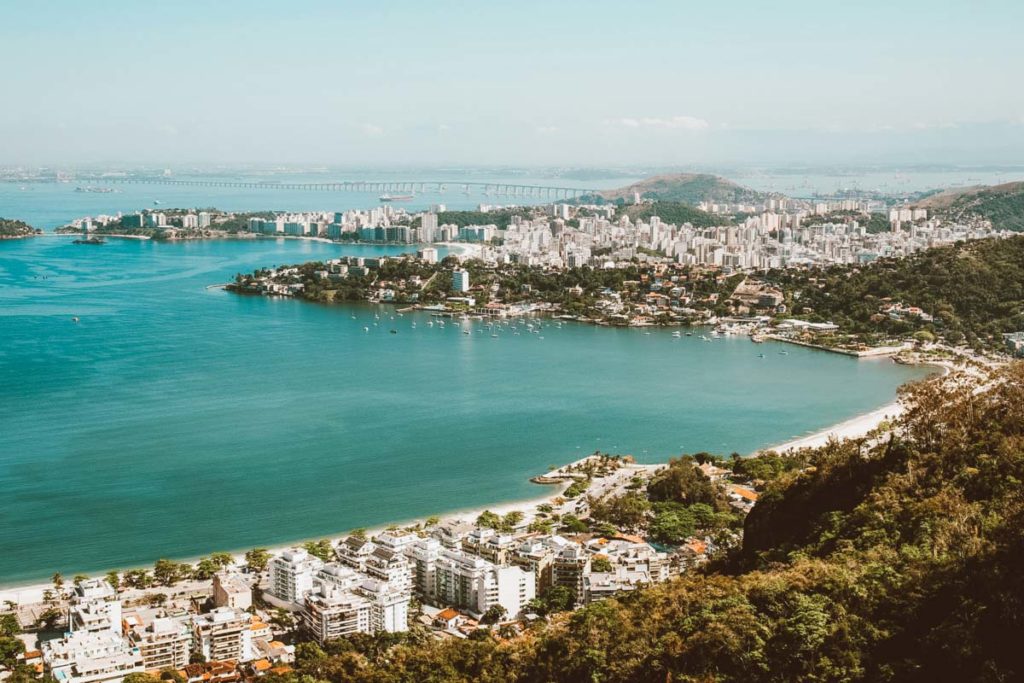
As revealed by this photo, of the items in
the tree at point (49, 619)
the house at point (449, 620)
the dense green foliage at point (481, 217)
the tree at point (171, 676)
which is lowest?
the house at point (449, 620)

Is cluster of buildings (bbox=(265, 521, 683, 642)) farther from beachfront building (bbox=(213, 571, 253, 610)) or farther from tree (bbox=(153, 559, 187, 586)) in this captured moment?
tree (bbox=(153, 559, 187, 586))

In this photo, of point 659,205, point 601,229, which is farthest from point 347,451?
point 659,205

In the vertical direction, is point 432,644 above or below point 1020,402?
below

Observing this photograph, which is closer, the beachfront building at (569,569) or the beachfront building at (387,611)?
the beachfront building at (387,611)

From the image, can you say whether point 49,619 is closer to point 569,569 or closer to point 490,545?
point 490,545

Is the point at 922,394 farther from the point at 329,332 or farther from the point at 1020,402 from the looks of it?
the point at 329,332

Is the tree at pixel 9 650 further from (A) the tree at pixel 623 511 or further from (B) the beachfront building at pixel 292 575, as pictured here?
(A) the tree at pixel 623 511

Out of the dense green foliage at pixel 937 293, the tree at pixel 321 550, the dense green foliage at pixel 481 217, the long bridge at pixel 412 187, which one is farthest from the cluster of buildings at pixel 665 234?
the long bridge at pixel 412 187
